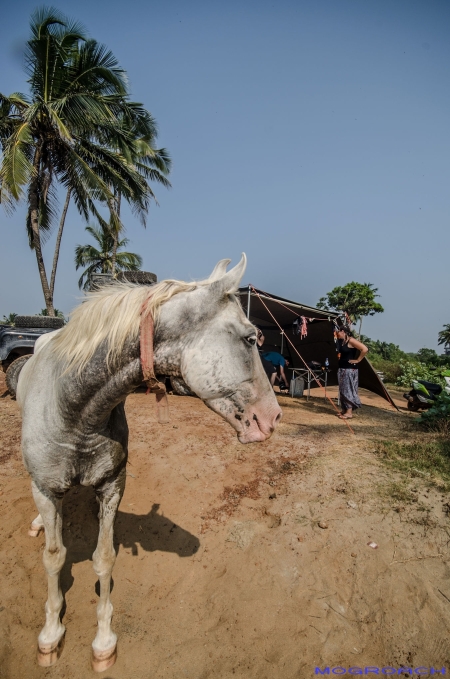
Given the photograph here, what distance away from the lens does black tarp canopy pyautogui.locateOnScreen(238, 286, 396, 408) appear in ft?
29.0

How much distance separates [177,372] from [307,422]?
5625mm

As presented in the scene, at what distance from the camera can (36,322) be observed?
26.8 feet

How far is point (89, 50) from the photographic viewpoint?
41.6 ft

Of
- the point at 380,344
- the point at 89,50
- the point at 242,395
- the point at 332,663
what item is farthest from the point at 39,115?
the point at 380,344

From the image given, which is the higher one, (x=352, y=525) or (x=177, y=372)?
(x=177, y=372)

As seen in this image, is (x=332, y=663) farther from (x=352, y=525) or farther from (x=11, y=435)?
(x=11, y=435)

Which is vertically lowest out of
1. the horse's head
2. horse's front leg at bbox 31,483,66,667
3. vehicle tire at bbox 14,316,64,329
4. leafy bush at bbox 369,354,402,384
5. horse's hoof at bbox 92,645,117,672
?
A: leafy bush at bbox 369,354,402,384

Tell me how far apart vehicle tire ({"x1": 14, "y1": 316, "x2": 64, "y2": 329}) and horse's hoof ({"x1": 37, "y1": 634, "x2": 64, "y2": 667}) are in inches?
280

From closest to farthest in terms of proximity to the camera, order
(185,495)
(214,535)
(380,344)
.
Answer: (214,535)
(185,495)
(380,344)

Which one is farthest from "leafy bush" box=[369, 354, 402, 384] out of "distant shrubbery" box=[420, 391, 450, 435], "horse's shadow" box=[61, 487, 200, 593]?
"horse's shadow" box=[61, 487, 200, 593]

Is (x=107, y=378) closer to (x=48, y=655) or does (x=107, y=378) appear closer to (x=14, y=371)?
(x=48, y=655)

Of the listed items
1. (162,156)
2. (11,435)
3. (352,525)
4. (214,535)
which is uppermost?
(162,156)

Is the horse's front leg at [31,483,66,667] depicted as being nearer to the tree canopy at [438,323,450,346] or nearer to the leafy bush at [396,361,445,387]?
the leafy bush at [396,361,445,387]

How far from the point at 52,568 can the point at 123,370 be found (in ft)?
5.29
